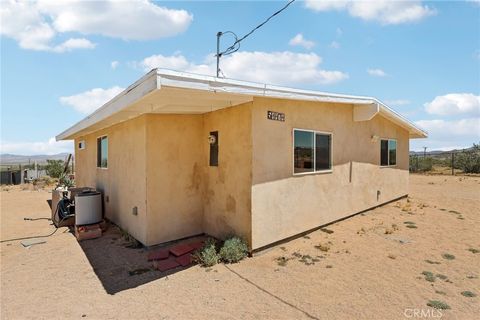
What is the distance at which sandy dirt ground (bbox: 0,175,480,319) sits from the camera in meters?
3.57

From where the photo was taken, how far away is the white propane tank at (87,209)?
6852 mm

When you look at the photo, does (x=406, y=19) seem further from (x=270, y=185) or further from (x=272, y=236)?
(x=272, y=236)

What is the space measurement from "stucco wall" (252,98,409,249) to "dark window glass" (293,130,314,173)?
0.48ft

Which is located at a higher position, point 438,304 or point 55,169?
point 55,169

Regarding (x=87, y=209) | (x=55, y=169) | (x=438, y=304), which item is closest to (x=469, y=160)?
(x=438, y=304)

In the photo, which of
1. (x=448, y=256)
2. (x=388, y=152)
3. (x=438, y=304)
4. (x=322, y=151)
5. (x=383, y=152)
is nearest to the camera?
(x=438, y=304)

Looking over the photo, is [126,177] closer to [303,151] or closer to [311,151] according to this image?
[303,151]

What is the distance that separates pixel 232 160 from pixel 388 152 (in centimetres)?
689

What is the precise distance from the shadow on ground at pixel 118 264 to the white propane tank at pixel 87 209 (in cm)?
60

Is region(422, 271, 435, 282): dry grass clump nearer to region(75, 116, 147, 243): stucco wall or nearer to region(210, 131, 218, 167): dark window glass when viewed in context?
region(210, 131, 218, 167): dark window glass

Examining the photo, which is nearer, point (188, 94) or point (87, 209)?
point (188, 94)

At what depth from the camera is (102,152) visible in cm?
895

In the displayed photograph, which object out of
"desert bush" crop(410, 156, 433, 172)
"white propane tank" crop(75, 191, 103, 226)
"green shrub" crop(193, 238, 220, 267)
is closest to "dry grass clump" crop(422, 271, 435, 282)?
"green shrub" crop(193, 238, 220, 267)

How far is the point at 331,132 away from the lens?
7.05m
